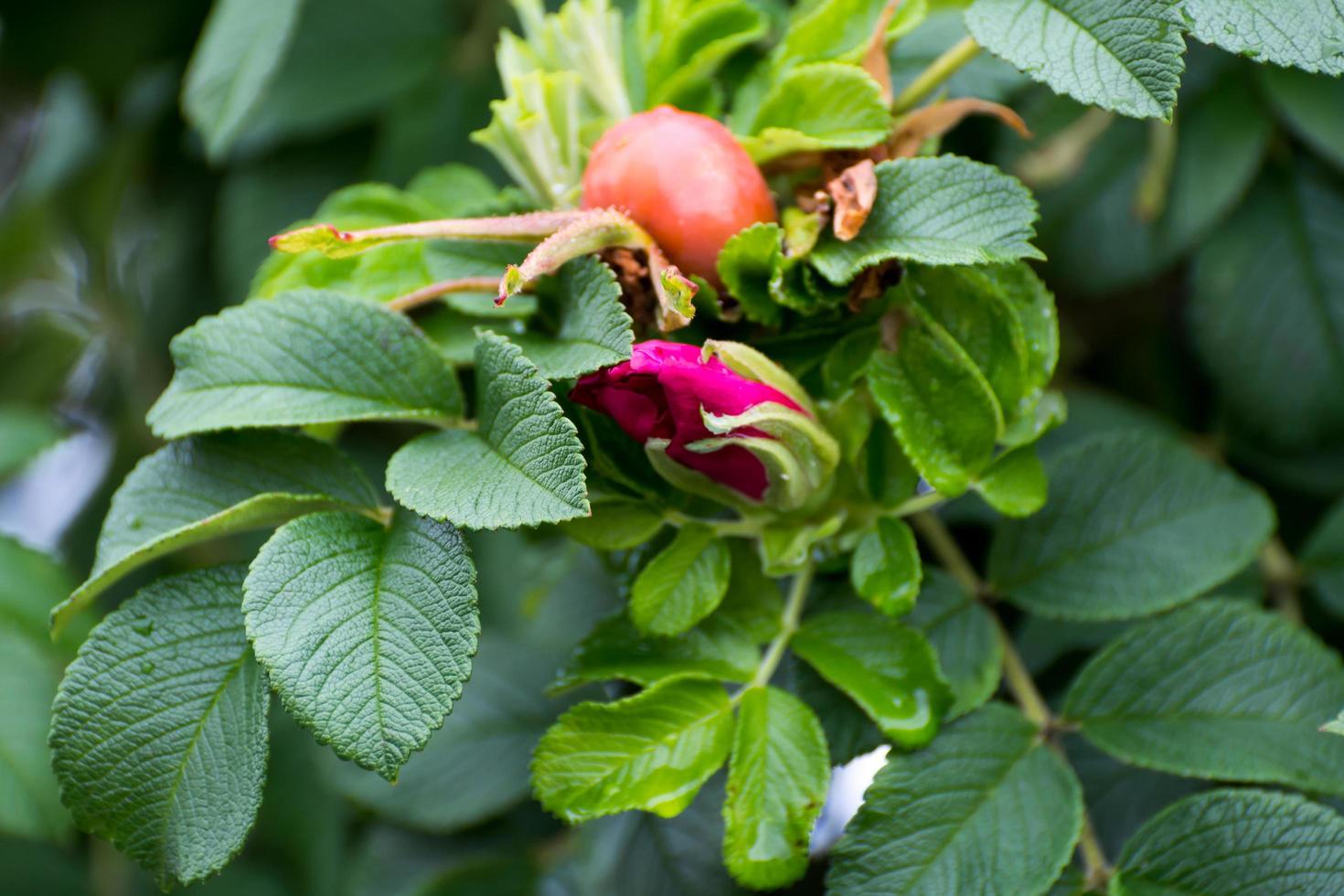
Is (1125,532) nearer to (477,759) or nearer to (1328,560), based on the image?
(1328,560)

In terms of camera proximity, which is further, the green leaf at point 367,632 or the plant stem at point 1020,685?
the plant stem at point 1020,685

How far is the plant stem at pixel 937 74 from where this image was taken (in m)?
0.61

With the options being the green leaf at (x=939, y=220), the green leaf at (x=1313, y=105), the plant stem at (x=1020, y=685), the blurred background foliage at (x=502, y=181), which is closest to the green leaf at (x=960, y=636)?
the plant stem at (x=1020, y=685)

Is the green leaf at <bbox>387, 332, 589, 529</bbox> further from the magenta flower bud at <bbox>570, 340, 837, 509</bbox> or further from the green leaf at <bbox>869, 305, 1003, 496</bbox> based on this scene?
the green leaf at <bbox>869, 305, 1003, 496</bbox>

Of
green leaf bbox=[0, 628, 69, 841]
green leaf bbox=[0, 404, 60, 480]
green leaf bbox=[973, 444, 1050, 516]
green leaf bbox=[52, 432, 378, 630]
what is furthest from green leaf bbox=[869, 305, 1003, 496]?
green leaf bbox=[0, 404, 60, 480]

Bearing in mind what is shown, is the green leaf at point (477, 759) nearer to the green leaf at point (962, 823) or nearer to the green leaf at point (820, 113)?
the green leaf at point (962, 823)

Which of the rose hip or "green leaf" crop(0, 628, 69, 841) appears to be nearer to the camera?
the rose hip

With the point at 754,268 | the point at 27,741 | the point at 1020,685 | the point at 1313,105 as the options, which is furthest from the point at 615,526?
the point at 1313,105

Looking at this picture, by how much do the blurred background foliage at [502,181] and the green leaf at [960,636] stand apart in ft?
0.37

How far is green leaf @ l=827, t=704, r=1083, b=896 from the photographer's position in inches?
21.8

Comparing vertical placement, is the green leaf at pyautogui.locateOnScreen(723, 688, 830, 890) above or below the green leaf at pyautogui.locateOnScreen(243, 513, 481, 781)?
below

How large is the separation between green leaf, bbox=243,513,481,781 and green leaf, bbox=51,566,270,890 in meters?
0.06

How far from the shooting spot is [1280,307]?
2.86 feet

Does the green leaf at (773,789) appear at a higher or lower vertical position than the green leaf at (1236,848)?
lower
